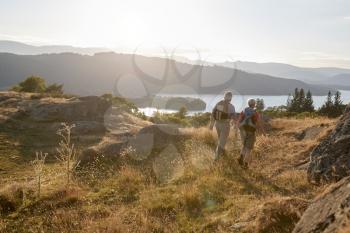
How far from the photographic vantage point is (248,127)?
12.3m

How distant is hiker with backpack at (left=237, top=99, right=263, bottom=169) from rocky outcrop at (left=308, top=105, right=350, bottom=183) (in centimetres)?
251

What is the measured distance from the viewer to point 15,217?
→ 28.6ft

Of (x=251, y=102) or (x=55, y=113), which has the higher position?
(x=251, y=102)

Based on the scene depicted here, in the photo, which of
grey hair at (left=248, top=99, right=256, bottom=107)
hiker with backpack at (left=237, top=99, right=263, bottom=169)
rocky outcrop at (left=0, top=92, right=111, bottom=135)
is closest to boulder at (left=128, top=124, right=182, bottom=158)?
hiker with backpack at (left=237, top=99, right=263, bottom=169)

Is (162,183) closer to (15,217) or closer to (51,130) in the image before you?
(15,217)

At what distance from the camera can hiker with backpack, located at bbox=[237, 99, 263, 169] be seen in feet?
40.2

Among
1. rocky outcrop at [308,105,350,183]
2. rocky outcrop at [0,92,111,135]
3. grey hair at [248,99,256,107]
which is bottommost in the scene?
rocky outcrop at [0,92,111,135]

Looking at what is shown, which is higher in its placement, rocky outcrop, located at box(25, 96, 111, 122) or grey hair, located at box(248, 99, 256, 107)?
grey hair, located at box(248, 99, 256, 107)

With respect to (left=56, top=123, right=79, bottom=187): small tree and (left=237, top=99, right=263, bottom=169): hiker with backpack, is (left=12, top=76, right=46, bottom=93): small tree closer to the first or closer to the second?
(left=56, top=123, right=79, bottom=187): small tree

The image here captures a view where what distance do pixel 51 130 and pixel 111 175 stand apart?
14.4 m

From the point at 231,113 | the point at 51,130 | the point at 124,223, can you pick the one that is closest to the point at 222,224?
the point at 124,223

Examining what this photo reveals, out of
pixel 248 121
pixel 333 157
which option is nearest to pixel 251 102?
pixel 248 121

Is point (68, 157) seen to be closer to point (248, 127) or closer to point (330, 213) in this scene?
point (248, 127)

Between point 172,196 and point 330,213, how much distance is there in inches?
207
